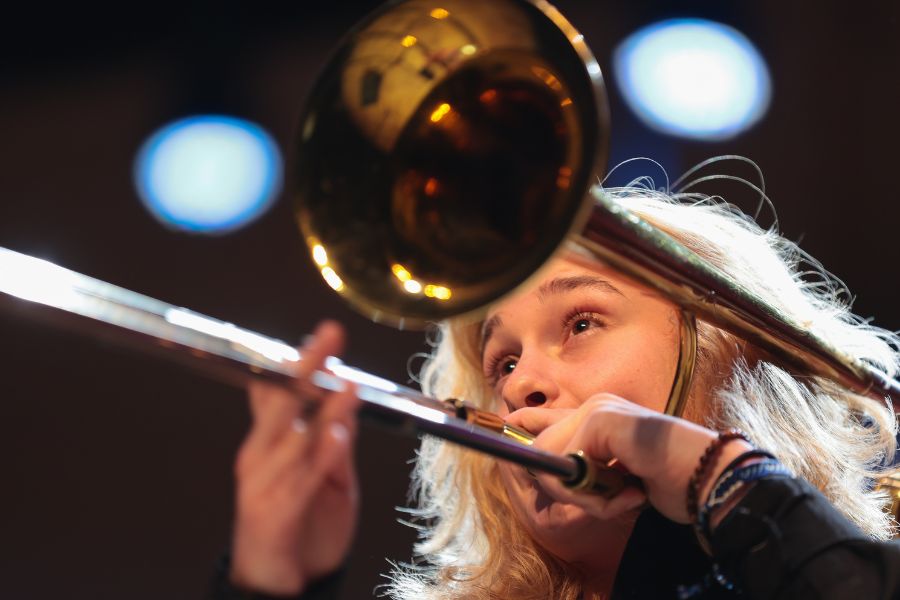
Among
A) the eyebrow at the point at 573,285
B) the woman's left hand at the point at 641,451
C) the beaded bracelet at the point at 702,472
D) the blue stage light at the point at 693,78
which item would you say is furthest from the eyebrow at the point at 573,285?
the blue stage light at the point at 693,78

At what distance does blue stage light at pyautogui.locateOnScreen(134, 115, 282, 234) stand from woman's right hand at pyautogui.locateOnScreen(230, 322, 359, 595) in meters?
2.21

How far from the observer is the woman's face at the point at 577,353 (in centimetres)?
145

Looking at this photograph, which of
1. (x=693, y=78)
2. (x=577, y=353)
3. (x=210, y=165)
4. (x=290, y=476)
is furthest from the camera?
(x=210, y=165)

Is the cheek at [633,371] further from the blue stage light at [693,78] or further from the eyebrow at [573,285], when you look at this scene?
the blue stage light at [693,78]

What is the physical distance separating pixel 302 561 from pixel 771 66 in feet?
7.58

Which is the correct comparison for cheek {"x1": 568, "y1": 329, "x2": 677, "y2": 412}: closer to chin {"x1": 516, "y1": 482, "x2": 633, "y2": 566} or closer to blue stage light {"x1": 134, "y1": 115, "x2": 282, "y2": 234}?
chin {"x1": 516, "y1": 482, "x2": 633, "y2": 566}

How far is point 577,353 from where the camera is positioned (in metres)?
1.52

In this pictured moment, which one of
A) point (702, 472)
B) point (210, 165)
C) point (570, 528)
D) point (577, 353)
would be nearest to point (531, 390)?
point (577, 353)

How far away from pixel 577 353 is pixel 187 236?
1.80 meters

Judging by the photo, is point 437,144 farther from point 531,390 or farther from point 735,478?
point 735,478

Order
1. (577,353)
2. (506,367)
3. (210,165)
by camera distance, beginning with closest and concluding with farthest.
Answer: (577,353) → (506,367) → (210,165)

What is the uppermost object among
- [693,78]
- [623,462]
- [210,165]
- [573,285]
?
[693,78]

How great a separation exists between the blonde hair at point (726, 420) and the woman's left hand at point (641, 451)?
36 centimetres

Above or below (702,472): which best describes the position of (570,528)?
below
